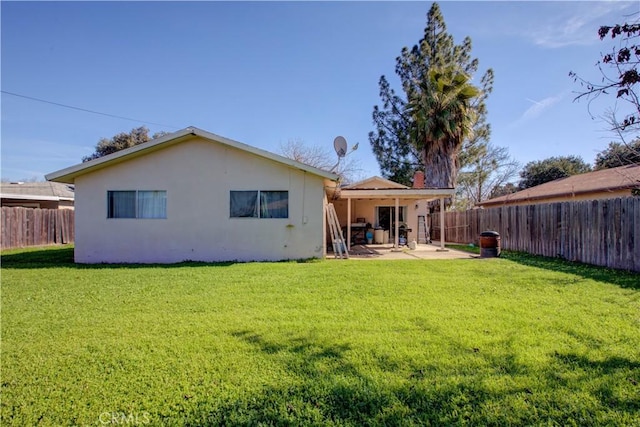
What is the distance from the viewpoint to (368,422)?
2.46 metres

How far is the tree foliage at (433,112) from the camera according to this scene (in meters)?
19.9

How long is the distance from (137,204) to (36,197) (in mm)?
13092

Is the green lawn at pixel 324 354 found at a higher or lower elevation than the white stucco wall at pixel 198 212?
lower

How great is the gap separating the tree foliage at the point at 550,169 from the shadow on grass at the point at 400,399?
30664 mm

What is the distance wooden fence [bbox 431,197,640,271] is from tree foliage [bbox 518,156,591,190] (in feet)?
59.1

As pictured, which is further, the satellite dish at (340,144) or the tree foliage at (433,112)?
the tree foliage at (433,112)

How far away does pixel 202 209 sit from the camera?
1103 cm

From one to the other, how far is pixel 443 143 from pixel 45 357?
2145cm

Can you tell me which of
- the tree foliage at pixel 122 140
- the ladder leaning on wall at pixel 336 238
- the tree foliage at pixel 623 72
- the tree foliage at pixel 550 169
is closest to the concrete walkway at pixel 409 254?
the ladder leaning on wall at pixel 336 238

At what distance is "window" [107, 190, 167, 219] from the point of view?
36.4 ft

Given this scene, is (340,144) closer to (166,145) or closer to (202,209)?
(202,209)

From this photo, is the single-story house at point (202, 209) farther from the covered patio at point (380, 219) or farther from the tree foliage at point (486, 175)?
the tree foliage at point (486, 175)

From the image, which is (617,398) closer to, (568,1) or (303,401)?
(303,401)

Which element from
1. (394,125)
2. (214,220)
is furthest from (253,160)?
(394,125)
